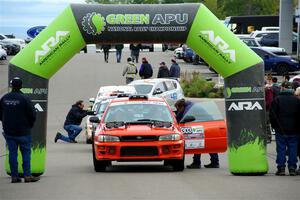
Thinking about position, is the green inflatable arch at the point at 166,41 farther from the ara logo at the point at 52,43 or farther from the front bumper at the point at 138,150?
the front bumper at the point at 138,150

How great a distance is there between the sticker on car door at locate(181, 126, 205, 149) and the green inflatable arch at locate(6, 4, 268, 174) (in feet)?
4.91

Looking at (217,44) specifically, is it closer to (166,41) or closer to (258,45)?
(166,41)

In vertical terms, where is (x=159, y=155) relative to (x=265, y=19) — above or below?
below

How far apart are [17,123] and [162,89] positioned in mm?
21174

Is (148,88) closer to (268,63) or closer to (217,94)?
(217,94)

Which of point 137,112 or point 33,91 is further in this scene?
point 137,112

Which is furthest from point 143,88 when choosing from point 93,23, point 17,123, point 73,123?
point 17,123

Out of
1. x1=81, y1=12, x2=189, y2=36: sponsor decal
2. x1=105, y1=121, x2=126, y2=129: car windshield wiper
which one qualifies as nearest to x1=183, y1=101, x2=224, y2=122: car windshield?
x1=105, y1=121, x2=126, y2=129: car windshield wiper

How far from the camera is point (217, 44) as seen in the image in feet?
60.8

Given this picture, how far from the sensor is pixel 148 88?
37938mm

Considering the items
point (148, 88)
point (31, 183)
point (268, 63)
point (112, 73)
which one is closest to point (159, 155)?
point (31, 183)

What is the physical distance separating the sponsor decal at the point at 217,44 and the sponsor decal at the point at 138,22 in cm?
55

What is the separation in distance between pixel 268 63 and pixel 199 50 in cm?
3090

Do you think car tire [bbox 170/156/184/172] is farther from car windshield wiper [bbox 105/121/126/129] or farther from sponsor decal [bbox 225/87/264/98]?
sponsor decal [bbox 225/87/264/98]
